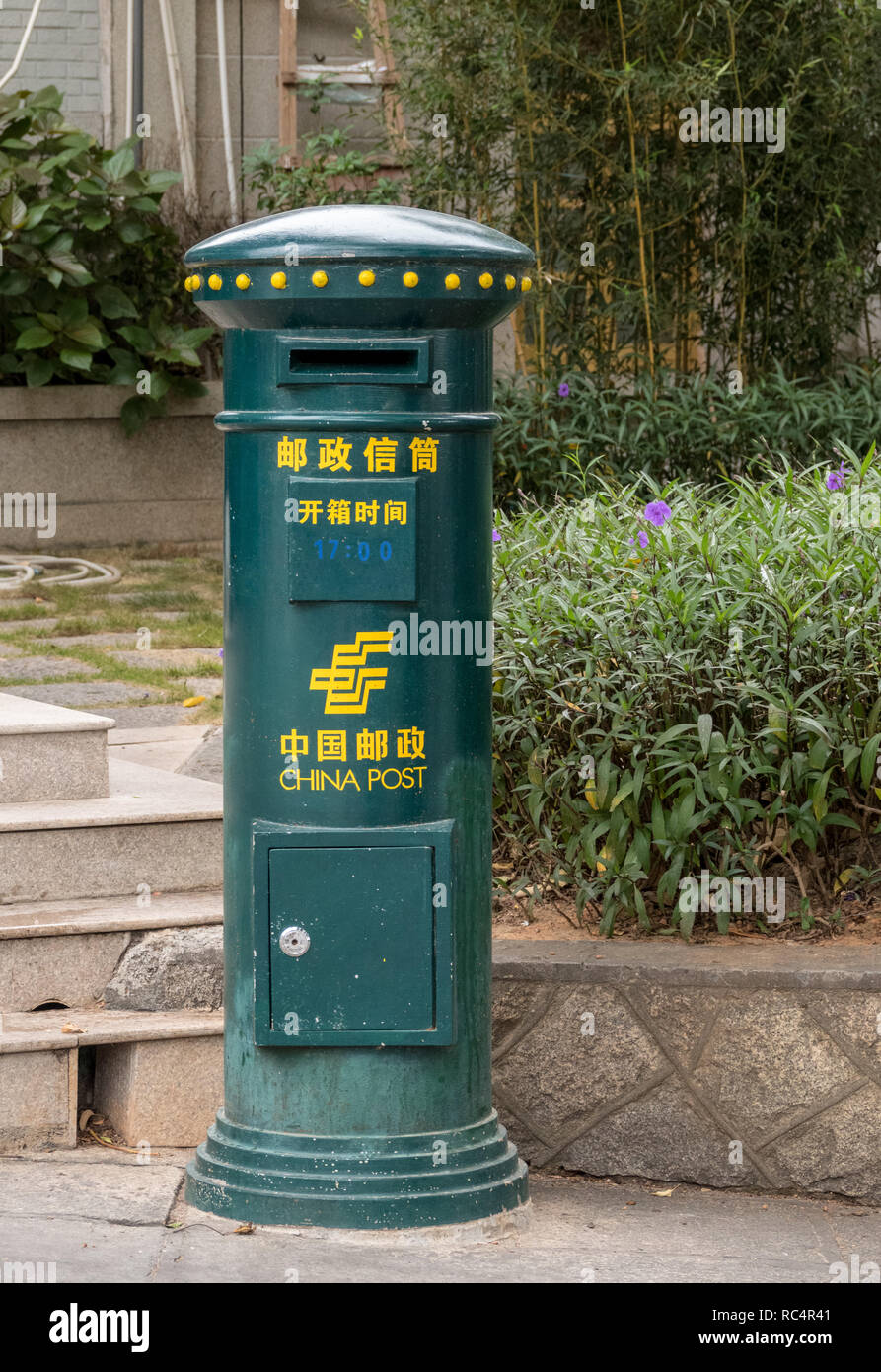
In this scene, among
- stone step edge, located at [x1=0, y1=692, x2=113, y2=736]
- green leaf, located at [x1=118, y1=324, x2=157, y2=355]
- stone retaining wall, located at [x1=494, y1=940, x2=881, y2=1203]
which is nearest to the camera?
stone retaining wall, located at [x1=494, y1=940, x2=881, y2=1203]

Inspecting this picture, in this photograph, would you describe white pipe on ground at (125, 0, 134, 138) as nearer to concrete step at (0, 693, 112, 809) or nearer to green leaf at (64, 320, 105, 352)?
green leaf at (64, 320, 105, 352)

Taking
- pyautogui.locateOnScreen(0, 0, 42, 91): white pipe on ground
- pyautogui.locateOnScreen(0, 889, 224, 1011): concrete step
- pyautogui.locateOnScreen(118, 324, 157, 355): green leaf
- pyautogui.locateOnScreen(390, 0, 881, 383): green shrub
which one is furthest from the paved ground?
pyautogui.locateOnScreen(0, 0, 42, 91): white pipe on ground

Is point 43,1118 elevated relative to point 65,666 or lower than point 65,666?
lower

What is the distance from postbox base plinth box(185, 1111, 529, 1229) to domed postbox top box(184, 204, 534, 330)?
135 centimetres

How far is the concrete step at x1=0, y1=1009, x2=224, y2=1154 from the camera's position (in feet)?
10.8

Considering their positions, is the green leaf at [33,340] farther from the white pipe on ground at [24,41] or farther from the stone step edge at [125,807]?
the stone step edge at [125,807]

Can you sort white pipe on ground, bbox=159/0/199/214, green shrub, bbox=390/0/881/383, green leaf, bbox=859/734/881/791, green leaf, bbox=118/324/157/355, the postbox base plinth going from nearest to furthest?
the postbox base plinth, green leaf, bbox=859/734/881/791, green shrub, bbox=390/0/881/383, green leaf, bbox=118/324/157/355, white pipe on ground, bbox=159/0/199/214

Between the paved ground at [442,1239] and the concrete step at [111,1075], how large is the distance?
0.19ft

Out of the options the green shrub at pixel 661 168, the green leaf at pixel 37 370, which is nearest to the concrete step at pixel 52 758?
the green shrub at pixel 661 168

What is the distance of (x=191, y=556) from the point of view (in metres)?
8.42

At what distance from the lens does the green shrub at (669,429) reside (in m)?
6.59

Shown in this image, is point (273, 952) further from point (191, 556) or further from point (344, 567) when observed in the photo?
point (191, 556)

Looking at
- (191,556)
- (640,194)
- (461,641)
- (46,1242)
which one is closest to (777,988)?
(461,641)

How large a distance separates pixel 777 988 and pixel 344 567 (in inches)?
47.3
